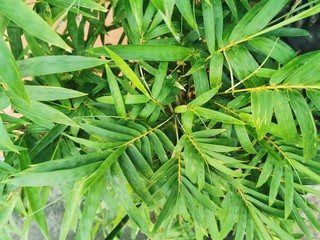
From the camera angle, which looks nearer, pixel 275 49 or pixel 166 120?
pixel 275 49

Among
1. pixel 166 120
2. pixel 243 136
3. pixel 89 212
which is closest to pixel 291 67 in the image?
pixel 243 136

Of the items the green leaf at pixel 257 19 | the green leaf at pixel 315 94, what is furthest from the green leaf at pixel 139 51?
the green leaf at pixel 315 94

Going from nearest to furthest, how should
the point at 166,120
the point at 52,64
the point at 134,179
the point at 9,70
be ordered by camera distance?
the point at 9,70, the point at 52,64, the point at 134,179, the point at 166,120

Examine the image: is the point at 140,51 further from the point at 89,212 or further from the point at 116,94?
the point at 89,212

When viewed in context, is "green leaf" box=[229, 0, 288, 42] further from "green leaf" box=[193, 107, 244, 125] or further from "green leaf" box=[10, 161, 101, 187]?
"green leaf" box=[10, 161, 101, 187]

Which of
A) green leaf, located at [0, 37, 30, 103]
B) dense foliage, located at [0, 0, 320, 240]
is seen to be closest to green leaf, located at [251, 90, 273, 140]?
dense foliage, located at [0, 0, 320, 240]

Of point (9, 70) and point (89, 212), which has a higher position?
point (9, 70)
